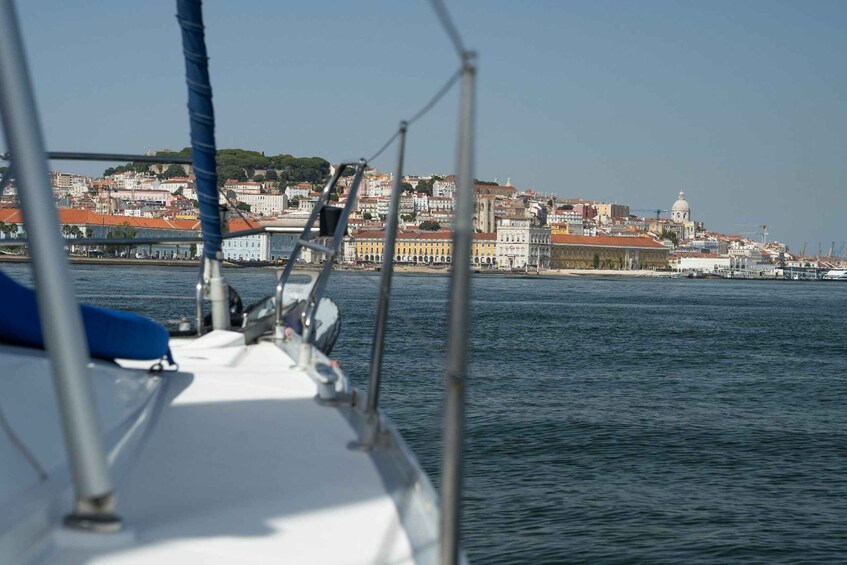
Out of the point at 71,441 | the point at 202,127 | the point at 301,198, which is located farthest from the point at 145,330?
the point at 301,198

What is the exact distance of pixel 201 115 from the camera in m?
3.49

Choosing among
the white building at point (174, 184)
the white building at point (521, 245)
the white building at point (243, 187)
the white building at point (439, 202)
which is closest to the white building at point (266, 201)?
the white building at point (243, 187)

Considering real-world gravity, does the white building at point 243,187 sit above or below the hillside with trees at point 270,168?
below

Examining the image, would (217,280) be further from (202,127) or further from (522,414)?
(522,414)

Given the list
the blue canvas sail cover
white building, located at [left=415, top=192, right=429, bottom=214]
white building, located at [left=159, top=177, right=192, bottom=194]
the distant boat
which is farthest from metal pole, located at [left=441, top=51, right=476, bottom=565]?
white building, located at [left=415, top=192, right=429, bottom=214]

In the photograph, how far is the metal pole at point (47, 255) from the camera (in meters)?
1.07

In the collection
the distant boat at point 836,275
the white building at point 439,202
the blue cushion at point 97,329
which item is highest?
the white building at point 439,202

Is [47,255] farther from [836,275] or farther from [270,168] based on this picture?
[270,168]

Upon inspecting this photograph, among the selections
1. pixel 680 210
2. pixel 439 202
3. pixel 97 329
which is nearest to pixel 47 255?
pixel 97 329

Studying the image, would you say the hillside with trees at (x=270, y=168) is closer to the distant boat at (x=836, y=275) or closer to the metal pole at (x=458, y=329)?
the distant boat at (x=836, y=275)

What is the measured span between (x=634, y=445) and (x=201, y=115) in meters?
4.76

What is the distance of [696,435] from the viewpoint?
8117 millimetres

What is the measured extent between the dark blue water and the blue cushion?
1.59 feet

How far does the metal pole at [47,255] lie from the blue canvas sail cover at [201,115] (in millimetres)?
2323
